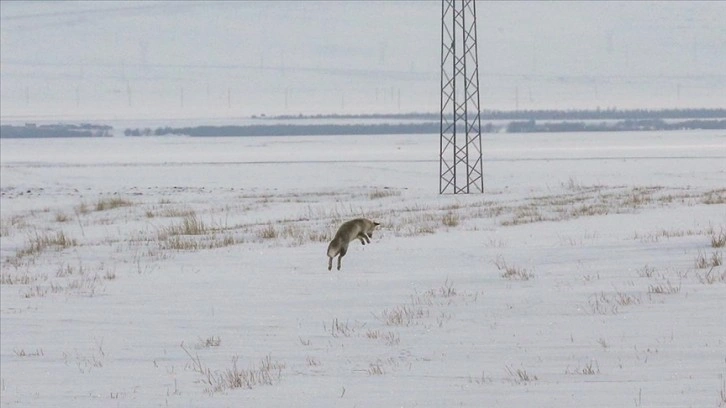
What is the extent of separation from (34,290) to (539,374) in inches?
297

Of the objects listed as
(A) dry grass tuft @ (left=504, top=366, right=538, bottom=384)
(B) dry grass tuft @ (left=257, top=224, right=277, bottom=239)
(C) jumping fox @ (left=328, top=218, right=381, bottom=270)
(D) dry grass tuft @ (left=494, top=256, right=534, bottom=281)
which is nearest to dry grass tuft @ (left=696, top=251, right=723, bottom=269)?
(D) dry grass tuft @ (left=494, top=256, right=534, bottom=281)

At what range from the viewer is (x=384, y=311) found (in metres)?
10.5

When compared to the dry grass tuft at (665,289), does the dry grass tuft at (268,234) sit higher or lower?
lower

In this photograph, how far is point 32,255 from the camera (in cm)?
1803

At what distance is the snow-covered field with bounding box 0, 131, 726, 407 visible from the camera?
295 inches

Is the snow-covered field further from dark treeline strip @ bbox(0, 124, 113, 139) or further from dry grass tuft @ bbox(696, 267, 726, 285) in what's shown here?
dark treeline strip @ bbox(0, 124, 113, 139)

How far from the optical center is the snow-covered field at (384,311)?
24.6 ft

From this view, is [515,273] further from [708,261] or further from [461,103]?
[461,103]

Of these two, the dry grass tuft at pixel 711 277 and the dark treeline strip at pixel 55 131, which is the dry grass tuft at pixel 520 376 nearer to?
the dry grass tuft at pixel 711 277

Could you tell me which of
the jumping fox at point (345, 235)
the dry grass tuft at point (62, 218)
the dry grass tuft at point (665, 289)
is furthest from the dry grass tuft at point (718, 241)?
the dry grass tuft at point (62, 218)

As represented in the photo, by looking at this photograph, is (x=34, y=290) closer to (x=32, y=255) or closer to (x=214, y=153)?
(x=32, y=255)

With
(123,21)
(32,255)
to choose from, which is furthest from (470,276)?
(123,21)

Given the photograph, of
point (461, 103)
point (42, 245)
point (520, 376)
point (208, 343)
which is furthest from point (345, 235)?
point (461, 103)

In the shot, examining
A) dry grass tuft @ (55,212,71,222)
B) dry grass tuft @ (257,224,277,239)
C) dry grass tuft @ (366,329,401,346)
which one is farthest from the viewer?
dry grass tuft @ (55,212,71,222)
